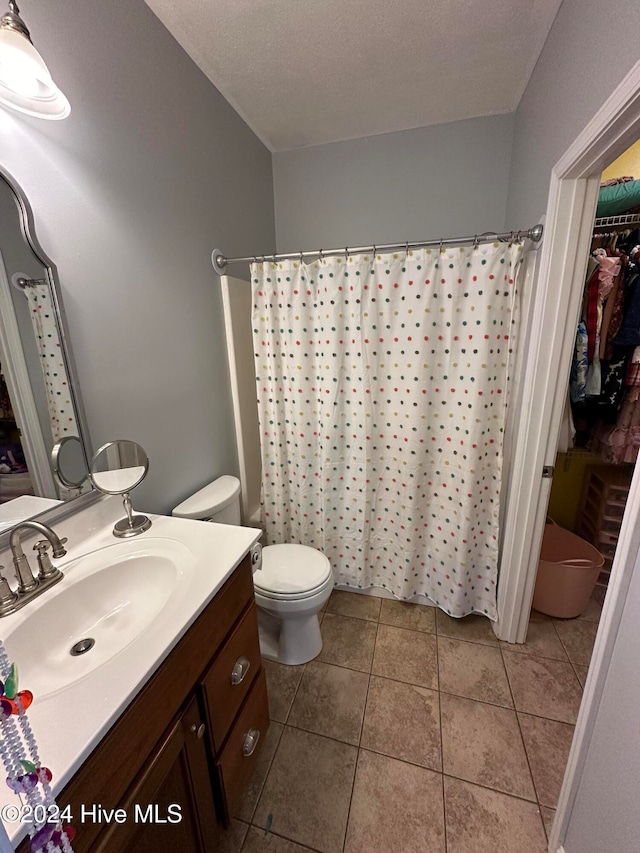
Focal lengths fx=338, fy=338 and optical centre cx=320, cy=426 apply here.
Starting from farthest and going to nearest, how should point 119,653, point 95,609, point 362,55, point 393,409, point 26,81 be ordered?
1. point 393,409
2. point 362,55
3. point 95,609
4. point 26,81
5. point 119,653

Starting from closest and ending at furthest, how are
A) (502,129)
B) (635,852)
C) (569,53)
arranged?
1. (635,852)
2. (569,53)
3. (502,129)

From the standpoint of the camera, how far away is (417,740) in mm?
1229

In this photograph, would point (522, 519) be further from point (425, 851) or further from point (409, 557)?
point (425, 851)

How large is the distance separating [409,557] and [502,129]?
2.24 metres

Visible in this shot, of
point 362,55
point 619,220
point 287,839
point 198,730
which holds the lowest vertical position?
point 287,839

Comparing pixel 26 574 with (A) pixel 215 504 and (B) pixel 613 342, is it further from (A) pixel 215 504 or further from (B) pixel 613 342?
(B) pixel 613 342

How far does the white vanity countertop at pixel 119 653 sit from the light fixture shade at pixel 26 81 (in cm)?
102

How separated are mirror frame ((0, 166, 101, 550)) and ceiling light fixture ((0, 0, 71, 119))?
0.51ft

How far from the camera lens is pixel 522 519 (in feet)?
4.69

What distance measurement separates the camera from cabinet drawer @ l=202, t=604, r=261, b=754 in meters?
0.83

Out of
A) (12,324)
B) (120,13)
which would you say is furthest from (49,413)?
(120,13)

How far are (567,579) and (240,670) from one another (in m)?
1.59

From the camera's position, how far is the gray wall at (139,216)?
929 mm

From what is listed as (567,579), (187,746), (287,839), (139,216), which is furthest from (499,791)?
(139,216)
